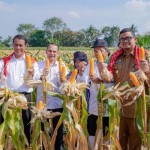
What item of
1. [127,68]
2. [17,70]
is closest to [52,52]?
[17,70]

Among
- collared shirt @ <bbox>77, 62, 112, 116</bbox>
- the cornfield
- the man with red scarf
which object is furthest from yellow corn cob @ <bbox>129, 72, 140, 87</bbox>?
collared shirt @ <bbox>77, 62, 112, 116</bbox>

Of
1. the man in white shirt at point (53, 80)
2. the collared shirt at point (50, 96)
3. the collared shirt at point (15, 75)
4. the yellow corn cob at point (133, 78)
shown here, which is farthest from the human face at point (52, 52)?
the yellow corn cob at point (133, 78)

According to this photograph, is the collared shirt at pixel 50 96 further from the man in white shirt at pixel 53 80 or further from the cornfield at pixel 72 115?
the cornfield at pixel 72 115

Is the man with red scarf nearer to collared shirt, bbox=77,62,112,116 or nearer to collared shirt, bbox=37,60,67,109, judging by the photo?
collared shirt, bbox=77,62,112,116

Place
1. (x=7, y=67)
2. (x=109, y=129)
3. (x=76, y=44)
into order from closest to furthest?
1. (x=109, y=129)
2. (x=7, y=67)
3. (x=76, y=44)

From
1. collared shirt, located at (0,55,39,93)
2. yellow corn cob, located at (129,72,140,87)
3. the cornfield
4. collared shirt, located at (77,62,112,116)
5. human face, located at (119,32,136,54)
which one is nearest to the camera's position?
yellow corn cob, located at (129,72,140,87)

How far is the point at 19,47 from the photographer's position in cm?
468

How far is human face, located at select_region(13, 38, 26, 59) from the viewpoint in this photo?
4.64 m

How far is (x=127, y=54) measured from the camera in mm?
4164

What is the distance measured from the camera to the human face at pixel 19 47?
4.64 meters

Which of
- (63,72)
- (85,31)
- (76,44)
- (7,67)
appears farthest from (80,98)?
(85,31)

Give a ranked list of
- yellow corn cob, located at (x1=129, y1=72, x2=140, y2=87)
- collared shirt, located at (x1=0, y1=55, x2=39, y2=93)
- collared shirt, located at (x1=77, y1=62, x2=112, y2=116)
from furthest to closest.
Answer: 1. collared shirt, located at (x1=0, y1=55, x2=39, y2=93)
2. collared shirt, located at (x1=77, y1=62, x2=112, y2=116)
3. yellow corn cob, located at (x1=129, y1=72, x2=140, y2=87)

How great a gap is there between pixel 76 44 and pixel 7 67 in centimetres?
6119

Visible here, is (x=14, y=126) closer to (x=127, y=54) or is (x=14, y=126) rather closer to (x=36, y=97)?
(x=36, y=97)
